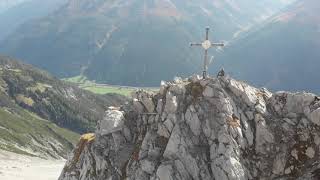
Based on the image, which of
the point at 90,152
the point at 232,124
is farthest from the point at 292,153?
the point at 90,152

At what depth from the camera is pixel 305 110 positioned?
39656mm

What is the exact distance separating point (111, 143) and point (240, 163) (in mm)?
9722

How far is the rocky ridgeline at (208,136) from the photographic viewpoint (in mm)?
37719

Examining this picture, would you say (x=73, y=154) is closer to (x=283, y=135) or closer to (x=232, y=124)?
(x=232, y=124)

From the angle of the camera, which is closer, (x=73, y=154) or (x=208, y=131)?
(x=208, y=131)

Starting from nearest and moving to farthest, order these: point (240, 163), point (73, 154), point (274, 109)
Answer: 1. point (240, 163)
2. point (274, 109)
3. point (73, 154)

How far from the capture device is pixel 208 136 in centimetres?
3878

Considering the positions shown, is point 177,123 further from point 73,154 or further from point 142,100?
point 73,154

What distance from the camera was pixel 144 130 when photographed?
41219 mm

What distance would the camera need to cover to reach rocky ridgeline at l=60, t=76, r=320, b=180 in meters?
37.7

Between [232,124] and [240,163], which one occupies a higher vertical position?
[232,124]

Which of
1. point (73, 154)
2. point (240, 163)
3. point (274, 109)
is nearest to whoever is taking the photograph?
point (240, 163)

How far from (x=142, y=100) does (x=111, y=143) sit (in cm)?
403

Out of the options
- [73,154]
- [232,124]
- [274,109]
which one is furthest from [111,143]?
[274,109]
